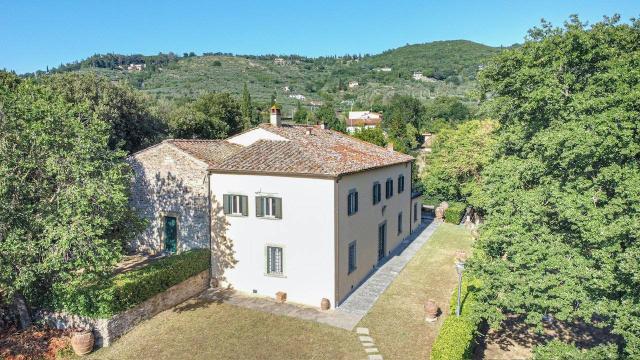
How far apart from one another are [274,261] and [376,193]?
7.04 metres

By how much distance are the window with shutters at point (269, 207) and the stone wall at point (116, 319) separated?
187 inches

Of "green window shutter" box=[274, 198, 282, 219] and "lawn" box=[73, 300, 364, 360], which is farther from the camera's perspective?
"green window shutter" box=[274, 198, 282, 219]

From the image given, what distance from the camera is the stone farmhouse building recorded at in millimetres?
16875

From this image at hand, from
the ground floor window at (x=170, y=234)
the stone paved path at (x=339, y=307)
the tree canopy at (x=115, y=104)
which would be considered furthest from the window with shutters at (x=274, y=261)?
the tree canopy at (x=115, y=104)

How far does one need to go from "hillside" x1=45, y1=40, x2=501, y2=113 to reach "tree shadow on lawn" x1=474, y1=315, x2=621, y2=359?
92427mm

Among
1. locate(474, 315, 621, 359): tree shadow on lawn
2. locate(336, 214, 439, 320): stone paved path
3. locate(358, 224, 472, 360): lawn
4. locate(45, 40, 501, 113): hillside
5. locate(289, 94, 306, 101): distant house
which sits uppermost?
locate(45, 40, 501, 113): hillside

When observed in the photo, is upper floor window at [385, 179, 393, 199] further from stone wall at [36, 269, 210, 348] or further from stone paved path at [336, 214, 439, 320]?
stone wall at [36, 269, 210, 348]

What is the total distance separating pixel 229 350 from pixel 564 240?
37.8 ft

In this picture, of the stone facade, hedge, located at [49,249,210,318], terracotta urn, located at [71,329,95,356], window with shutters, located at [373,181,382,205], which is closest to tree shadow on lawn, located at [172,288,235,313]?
hedge, located at [49,249,210,318]

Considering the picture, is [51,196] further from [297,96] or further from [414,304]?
[297,96]

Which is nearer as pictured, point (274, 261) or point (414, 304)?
point (414, 304)

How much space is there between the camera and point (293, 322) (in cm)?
1562

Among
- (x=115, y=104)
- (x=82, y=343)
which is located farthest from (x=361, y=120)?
(x=82, y=343)

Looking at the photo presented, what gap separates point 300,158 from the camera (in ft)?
59.4
